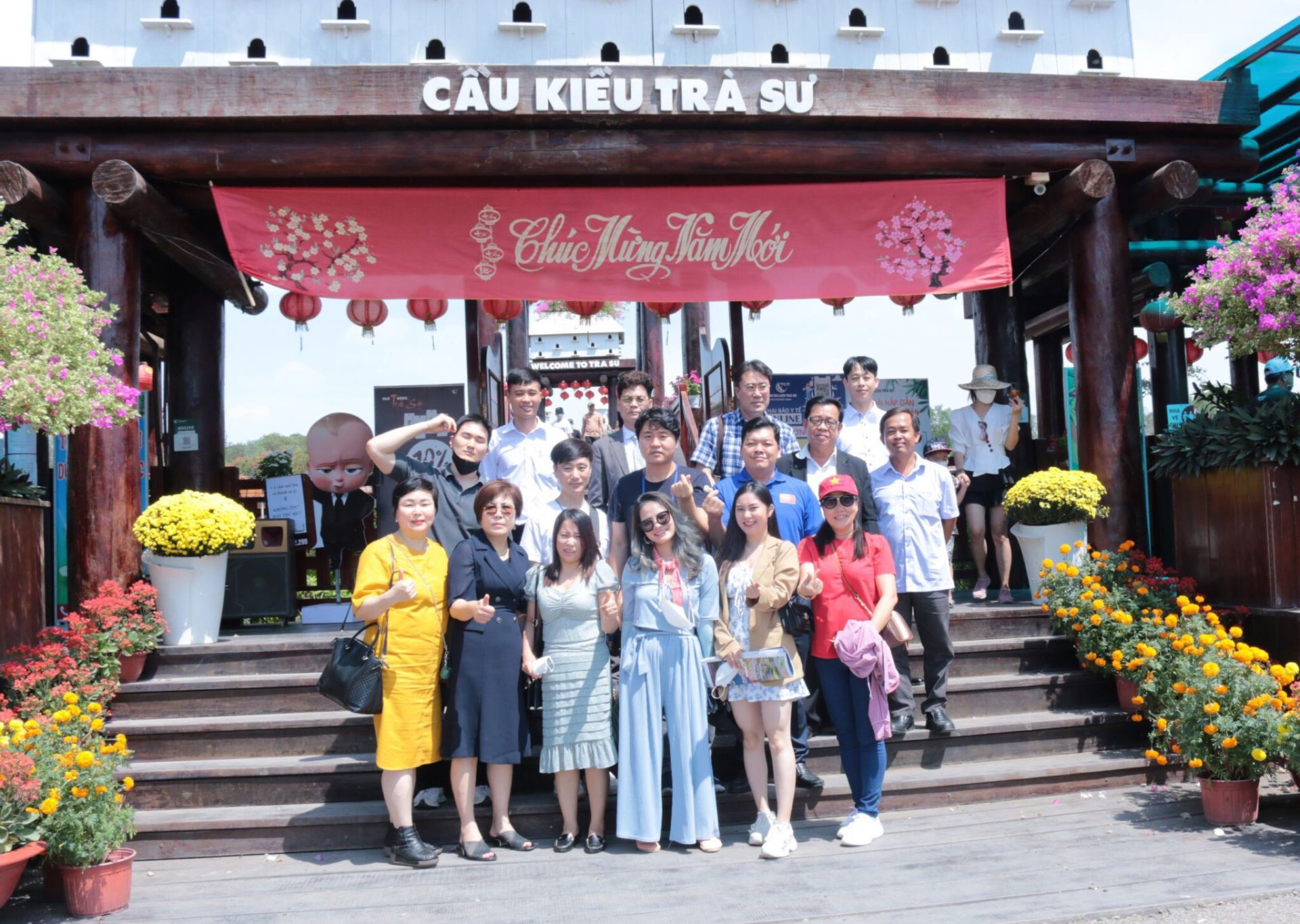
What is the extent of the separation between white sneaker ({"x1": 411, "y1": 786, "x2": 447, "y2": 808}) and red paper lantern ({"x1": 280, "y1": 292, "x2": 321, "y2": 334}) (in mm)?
5038

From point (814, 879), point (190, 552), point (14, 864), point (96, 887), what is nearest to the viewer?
point (14, 864)

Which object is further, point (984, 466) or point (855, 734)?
point (984, 466)

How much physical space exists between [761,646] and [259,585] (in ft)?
13.6

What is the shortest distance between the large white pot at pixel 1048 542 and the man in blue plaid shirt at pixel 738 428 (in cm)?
191

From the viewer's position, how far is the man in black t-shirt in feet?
15.4

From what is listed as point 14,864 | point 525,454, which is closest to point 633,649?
point 525,454

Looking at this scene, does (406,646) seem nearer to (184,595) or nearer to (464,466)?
(464,466)

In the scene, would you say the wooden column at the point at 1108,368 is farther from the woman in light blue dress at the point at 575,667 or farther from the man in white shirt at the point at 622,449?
the woman in light blue dress at the point at 575,667

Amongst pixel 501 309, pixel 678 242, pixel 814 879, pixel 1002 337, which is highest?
pixel 678 242

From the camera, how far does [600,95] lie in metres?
6.23

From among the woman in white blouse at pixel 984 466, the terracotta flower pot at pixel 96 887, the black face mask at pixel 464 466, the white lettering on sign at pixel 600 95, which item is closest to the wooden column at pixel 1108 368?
the woman in white blouse at pixel 984 466

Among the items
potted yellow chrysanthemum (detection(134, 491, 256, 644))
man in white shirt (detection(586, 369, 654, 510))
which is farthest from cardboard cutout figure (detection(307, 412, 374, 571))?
man in white shirt (detection(586, 369, 654, 510))

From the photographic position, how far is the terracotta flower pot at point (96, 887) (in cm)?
381

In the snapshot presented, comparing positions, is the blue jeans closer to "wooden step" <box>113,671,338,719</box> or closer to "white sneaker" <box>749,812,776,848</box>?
"white sneaker" <box>749,812,776,848</box>
